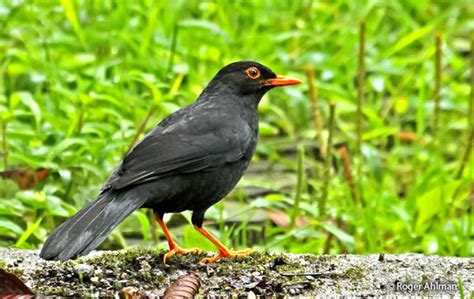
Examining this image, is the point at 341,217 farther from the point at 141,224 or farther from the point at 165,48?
the point at 165,48

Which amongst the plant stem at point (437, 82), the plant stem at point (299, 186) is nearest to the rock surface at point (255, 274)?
the plant stem at point (299, 186)

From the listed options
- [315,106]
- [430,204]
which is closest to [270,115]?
[315,106]

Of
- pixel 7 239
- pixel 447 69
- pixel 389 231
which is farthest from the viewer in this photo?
pixel 447 69

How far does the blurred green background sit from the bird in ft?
2.17

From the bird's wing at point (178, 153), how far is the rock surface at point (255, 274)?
0.34 metres

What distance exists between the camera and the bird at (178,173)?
4.24 metres

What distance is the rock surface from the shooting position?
4.16m

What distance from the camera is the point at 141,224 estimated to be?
5793 millimetres

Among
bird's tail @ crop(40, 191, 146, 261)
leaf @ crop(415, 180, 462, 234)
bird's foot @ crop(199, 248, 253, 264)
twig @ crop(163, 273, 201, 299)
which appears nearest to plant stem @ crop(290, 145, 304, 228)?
leaf @ crop(415, 180, 462, 234)

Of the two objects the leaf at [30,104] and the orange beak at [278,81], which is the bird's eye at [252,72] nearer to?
the orange beak at [278,81]

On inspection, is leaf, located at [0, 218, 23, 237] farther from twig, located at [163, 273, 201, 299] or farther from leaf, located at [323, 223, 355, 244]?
leaf, located at [323, 223, 355, 244]

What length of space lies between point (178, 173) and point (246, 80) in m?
0.98

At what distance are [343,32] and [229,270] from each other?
468 centimetres

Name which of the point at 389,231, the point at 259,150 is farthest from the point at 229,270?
the point at 259,150
